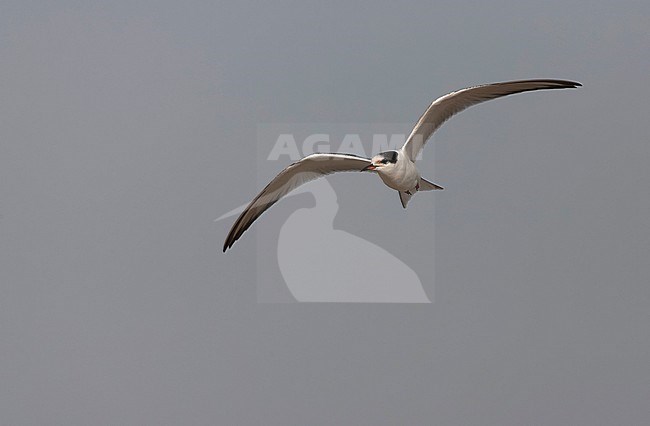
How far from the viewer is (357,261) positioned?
512cm

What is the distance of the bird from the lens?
10.7 ft

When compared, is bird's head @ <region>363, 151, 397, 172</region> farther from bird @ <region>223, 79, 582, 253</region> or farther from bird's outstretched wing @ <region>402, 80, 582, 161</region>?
bird's outstretched wing @ <region>402, 80, 582, 161</region>

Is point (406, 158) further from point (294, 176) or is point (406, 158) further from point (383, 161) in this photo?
point (294, 176)

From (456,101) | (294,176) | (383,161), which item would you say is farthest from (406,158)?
(294,176)

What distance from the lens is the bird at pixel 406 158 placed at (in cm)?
328

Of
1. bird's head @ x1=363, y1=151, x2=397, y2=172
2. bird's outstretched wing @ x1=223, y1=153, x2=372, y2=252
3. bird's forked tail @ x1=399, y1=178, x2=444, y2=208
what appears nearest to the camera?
bird's head @ x1=363, y1=151, x2=397, y2=172

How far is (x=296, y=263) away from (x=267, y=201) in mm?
1292

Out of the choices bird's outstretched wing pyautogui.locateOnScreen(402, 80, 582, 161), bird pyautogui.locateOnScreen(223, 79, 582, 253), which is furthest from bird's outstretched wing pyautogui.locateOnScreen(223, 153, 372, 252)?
bird's outstretched wing pyautogui.locateOnScreen(402, 80, 582, 161)

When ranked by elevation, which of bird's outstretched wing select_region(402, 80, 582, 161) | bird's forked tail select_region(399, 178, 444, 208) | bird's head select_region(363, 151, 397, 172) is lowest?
bird's forked tail select_region(399, 178, 444, 208)

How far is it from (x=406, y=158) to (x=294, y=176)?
0.55m

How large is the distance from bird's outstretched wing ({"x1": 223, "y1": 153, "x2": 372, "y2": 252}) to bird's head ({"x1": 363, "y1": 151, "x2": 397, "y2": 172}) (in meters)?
0.03

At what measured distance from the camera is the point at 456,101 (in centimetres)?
341

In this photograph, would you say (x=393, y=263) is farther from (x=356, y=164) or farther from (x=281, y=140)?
(x=356, y=164)

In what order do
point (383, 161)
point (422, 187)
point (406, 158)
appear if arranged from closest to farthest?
point (383, 161) → point (406, 158) → point (422, 187)
